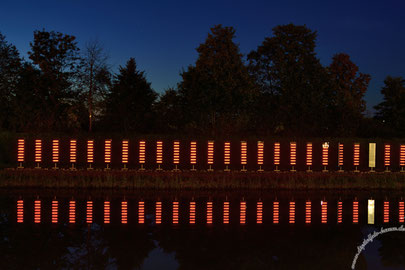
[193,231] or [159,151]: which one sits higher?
[159,151]

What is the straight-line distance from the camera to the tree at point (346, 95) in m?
34.1

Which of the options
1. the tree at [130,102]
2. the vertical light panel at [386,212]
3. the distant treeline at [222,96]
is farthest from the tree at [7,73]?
the vertical light panel at [386,212]

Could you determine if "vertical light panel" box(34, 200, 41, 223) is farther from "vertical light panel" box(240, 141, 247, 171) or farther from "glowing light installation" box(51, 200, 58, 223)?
"vertical light panel" box(240, 141, 247, 171)

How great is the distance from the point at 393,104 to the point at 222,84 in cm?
2404

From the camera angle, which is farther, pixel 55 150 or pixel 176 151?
pixel 176 151

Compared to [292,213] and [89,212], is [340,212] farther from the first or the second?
[89,212]

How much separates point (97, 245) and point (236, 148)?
14.1 m

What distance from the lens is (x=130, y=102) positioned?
134 feet

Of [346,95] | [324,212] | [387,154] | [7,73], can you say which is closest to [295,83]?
[346,95]

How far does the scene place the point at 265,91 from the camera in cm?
3394

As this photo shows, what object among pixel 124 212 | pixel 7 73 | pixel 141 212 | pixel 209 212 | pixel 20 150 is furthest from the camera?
pixel 7 73

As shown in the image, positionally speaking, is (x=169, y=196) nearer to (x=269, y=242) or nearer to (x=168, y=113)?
(x=269, y=242)

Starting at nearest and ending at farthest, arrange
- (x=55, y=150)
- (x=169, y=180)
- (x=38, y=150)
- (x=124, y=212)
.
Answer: (x=124, y=212) → (x=169, y=180) → (x=38, y=150) → (x=55, y=150)

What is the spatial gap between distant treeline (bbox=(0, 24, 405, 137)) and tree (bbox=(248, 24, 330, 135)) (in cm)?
8
